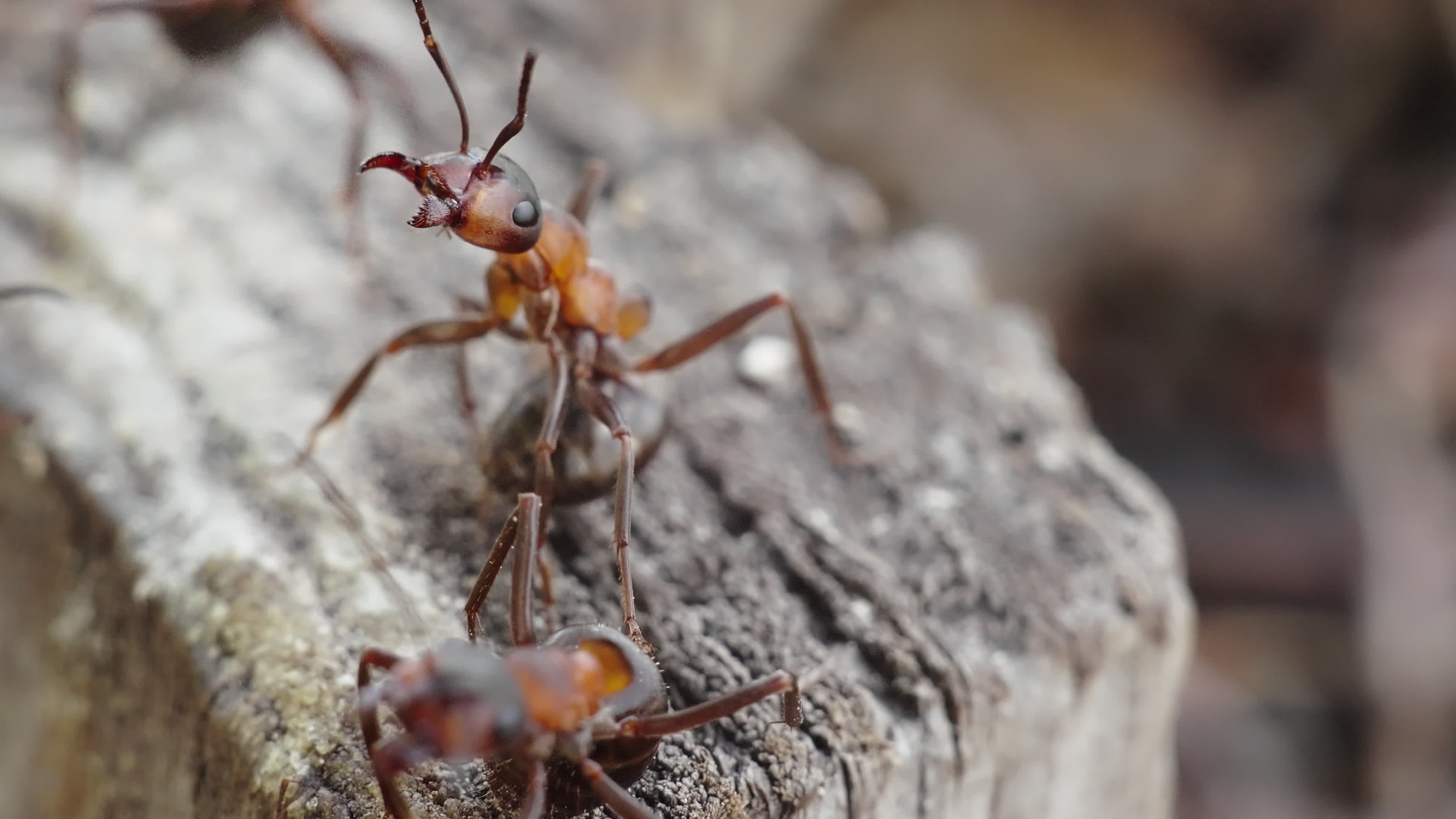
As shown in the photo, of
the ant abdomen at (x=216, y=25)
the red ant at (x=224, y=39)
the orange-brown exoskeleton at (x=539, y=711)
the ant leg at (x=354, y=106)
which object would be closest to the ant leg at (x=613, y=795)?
the orange-brown exoskeleton at (x=539, y=711)

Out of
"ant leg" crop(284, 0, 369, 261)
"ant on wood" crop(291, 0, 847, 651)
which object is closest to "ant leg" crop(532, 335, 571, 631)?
"ant on wood" crop(291, 0, 847, 651)

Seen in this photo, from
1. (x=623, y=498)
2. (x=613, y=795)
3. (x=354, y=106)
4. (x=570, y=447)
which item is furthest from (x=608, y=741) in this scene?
(x=354, y=106)

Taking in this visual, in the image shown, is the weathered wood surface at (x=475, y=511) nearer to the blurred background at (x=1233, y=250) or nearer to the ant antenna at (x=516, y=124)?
the ant antenna at (x=516, y=124)

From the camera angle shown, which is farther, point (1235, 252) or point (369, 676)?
point (1235, 252)

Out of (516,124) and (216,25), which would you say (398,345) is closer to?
(516,124)

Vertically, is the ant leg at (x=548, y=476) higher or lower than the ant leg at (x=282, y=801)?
higher

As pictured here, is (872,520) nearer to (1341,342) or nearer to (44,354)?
(44,354)

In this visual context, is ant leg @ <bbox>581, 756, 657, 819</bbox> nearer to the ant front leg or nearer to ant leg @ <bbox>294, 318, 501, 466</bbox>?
the ant front leg

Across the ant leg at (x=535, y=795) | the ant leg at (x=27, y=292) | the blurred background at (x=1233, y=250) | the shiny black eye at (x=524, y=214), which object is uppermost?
the blurred background at (x=1233, y=250)
